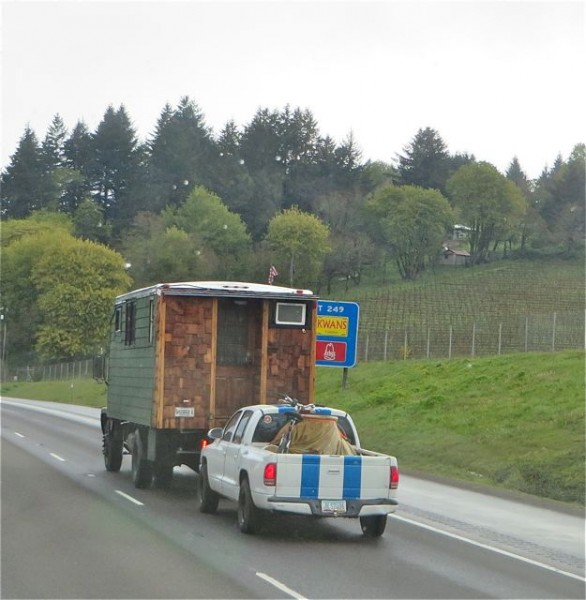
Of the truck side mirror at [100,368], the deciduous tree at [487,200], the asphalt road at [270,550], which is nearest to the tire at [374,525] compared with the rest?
the asphalt road at [270,550]

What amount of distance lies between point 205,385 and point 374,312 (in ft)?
188

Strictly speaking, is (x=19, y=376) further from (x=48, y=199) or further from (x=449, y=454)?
(x=449, y=454)

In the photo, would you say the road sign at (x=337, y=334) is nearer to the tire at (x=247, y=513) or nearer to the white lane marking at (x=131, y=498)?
the white lane marking at (x=131, y=498)

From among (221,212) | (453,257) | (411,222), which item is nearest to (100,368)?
(221,212)

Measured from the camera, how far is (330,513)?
1398 cm

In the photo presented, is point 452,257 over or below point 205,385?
over

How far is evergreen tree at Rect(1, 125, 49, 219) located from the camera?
140125mm

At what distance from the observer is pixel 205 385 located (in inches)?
742

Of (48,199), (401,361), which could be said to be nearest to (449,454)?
(401,361)

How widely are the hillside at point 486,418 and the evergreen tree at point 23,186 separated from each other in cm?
10612

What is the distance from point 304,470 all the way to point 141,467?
6.30m

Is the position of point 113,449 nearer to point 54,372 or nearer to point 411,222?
point 54,372

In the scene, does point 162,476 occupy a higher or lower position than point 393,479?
lower

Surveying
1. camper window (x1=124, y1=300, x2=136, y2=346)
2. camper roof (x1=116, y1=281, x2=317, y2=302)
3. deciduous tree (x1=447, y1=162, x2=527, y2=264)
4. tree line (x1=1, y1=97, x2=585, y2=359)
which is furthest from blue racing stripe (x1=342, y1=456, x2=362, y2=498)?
deciduous tree (x1=447, y1=162, x2=527, y2=264)
